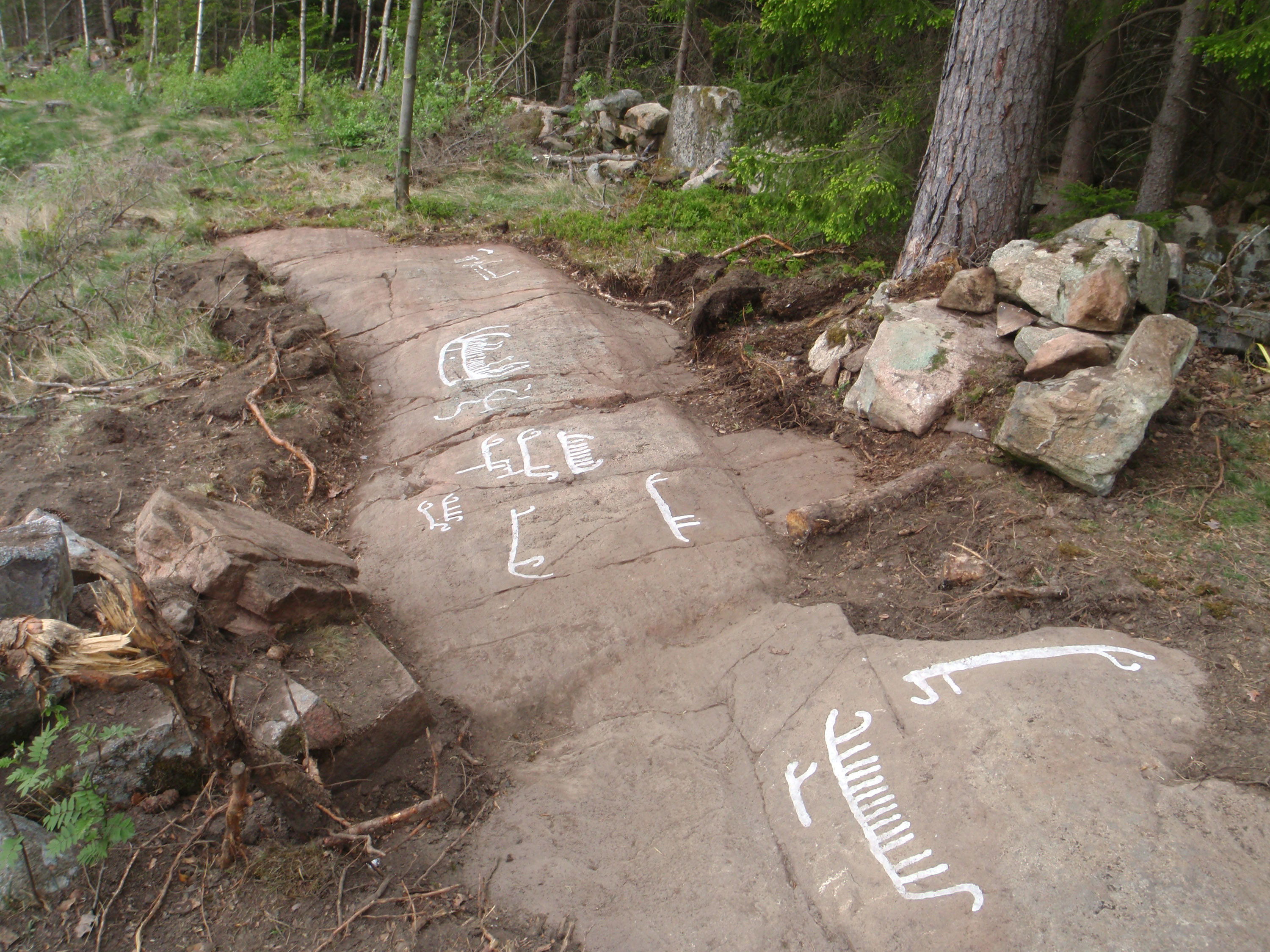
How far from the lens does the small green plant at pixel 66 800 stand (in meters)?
2.39

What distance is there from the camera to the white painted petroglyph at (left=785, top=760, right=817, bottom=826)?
2938mm

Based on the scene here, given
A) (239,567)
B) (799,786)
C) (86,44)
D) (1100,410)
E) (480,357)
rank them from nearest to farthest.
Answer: (799,786), (239,567), (1100,410), (480,357), (86,44)

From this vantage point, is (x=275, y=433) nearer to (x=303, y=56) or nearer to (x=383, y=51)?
(x=383, y=51)

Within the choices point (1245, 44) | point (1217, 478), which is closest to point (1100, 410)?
point (1217, 478)

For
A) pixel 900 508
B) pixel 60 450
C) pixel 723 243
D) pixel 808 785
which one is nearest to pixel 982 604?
pixel 900 508

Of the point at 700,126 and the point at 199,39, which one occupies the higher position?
the point at 199,39

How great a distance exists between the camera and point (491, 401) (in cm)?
633

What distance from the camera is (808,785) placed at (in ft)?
9.95

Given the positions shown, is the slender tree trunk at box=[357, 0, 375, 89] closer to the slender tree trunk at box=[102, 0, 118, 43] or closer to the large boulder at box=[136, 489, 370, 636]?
the slender tree trunk at box=[102, 0, 118, 43]

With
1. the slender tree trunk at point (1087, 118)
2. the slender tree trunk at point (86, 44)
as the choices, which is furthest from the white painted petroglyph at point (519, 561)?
the slender tree trunk at point (86, 44)

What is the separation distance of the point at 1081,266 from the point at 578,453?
11.3ft

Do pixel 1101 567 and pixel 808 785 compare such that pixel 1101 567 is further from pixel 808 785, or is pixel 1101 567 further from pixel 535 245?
pixel 535 245

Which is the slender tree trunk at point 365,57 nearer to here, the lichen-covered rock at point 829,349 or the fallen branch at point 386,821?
the lichen-covered rock at point 829,349

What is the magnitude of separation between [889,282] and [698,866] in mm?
4821
